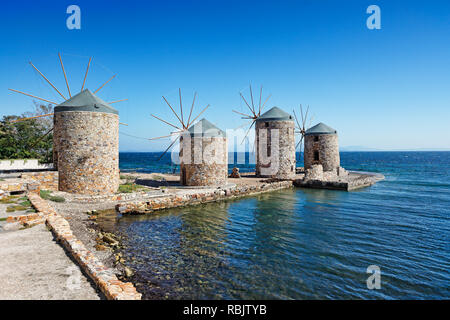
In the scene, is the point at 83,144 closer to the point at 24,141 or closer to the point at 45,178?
the point at 45,178

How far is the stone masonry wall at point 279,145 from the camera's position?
2211cm

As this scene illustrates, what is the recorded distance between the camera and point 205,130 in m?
17.2

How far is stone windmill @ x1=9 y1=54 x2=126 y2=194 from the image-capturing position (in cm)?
1228

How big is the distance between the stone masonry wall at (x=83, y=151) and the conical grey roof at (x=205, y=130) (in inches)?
223

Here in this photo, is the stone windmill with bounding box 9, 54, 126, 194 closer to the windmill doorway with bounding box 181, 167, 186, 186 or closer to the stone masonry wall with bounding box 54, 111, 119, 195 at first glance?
the stone masonry wall with bounding box 54, 111, 119, 195

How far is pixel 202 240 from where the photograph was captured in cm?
857

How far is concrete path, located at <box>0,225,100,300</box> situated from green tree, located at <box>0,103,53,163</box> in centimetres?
1333

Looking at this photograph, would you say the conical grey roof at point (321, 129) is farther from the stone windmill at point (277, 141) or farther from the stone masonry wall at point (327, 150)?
the stone windmill at point (277, 141)

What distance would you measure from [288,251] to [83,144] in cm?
1002

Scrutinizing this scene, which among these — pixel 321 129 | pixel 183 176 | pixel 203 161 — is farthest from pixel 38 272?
pixel 321 129

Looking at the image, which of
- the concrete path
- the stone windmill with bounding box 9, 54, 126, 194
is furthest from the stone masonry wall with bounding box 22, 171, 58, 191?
the concrete path

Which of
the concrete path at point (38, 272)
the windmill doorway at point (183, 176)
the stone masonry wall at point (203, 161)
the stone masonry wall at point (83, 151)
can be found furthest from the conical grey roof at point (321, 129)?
the concrete path at point (38, 272)

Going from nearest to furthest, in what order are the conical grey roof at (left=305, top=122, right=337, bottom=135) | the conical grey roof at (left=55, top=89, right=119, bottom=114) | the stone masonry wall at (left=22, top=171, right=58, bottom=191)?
the stone masonry wall at (left=22, top=171, right=58, bottom=191)
the conical grey roof at (left=55, top=89, right=119, bottom=114)
the conical grey roof at (left=305, top=122, right=337, bottom=135)
